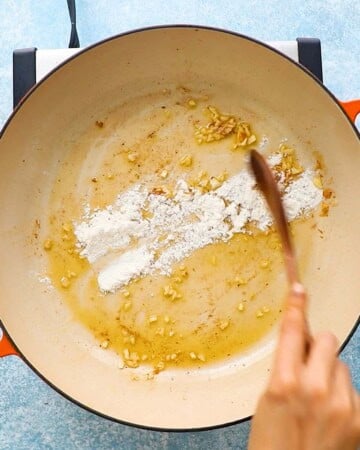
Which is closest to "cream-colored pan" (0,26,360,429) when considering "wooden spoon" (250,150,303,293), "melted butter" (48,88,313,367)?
"melted butter" (48,88,313,367)

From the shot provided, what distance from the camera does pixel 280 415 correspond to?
567 millimetres

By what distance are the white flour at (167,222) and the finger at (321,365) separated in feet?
0.96

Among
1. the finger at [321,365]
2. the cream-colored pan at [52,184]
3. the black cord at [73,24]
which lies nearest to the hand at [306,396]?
the finger at [321,365]

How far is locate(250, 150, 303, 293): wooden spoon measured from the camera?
2.16 ft

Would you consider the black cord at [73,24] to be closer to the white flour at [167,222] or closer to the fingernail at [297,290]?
the white flour at [167,222]

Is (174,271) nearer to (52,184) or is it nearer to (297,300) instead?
(52,184)

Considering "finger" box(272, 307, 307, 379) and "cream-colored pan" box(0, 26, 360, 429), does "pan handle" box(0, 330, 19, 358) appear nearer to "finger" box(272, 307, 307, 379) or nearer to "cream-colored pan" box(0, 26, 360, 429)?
"cream-colored pan" box(0, 26, 360, 429)

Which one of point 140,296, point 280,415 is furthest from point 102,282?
point 280,415

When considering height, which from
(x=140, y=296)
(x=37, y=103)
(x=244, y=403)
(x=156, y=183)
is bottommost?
(x=244, y=403)

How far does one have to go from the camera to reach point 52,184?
2.87ft

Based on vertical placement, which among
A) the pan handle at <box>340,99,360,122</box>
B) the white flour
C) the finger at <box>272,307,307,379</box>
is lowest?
the white flour

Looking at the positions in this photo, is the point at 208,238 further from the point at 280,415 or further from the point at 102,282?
the point at 280,415

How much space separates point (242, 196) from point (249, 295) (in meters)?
0.11

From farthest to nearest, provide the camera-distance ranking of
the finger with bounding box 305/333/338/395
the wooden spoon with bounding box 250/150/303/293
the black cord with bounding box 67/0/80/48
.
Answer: the black cord with bounding box 67/0/80/48 < the wooden spoon with bounding box 250/150/303/293 < the finger with bounding box 305/333/338/395
